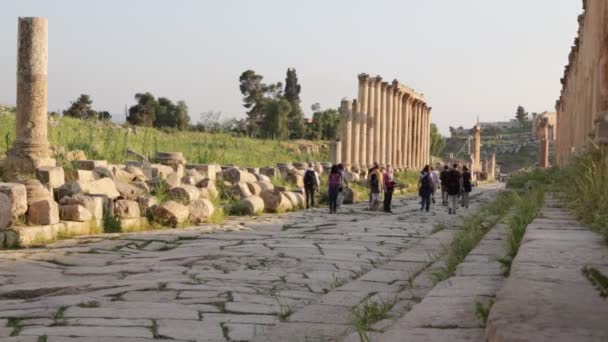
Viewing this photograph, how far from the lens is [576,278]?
4262 mm

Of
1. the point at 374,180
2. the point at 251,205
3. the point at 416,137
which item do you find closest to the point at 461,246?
the point at 251,205

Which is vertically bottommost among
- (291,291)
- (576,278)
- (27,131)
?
(291,291)

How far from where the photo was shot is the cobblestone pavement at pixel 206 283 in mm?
5465

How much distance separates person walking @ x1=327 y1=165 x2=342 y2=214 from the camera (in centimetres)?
1919

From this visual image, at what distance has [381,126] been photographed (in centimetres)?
4209

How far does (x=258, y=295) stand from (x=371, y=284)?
1.15 m

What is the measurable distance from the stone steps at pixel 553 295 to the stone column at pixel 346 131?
2940 cm

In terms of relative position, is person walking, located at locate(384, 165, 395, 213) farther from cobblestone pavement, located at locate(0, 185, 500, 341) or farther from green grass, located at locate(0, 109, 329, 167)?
cobblestone pavement, located at locate(0, 185, 500, 341)

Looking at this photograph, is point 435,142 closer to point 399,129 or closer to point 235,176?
point 399,129

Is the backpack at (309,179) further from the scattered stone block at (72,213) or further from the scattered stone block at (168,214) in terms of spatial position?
the scattered stone block at (72,213)

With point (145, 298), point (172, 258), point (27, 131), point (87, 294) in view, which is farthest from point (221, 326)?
point (27, 131)

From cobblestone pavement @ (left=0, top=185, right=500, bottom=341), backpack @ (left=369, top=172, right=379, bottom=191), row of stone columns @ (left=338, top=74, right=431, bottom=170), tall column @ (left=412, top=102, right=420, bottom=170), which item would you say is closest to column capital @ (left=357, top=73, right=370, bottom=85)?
row of stone columns @ (left=338, top=74, right=431, bottom=170)

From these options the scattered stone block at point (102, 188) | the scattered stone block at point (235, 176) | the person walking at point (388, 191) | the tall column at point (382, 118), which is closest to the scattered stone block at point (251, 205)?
the scattered stone block at point (235, 176)

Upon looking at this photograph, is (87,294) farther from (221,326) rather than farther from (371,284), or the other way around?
(371,284)
